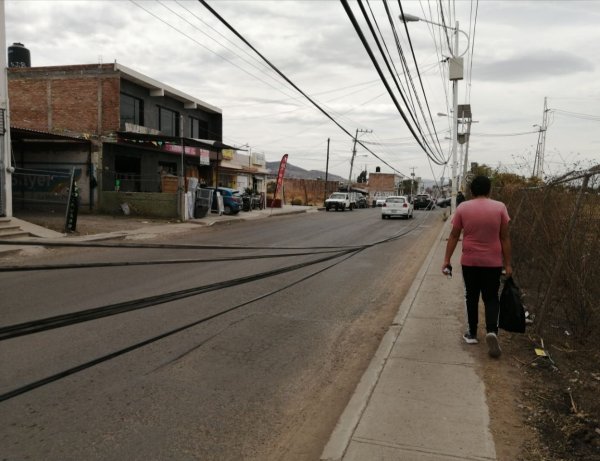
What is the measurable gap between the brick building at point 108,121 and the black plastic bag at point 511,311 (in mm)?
20244

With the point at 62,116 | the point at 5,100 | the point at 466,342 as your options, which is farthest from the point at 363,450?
the point at 62,116

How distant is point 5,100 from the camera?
16234mm

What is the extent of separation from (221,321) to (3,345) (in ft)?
7.80

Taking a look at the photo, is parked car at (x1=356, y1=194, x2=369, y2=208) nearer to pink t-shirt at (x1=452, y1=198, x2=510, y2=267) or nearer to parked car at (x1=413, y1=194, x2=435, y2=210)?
parked car at (x1=413, y1=194, x2=435, y2=210)

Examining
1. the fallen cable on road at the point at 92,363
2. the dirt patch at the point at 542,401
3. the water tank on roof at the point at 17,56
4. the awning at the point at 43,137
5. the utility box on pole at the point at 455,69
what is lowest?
the fallen cable on road at the point at 92,363

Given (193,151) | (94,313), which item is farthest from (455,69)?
(94,313)

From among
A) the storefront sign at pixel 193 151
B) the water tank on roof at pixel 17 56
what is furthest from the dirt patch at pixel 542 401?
the water tank on roof at pixel 17 56

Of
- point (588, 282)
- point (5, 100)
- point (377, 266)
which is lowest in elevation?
point (377, 266)

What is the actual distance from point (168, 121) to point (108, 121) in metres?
7.07

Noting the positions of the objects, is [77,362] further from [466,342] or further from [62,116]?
[62,116]

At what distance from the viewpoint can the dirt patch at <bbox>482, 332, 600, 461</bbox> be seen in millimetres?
3430

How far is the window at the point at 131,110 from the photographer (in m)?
26.9

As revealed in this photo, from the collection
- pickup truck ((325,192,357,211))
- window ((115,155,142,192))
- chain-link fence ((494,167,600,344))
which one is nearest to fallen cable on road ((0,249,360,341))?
chain-link fence ((494,167,600,344))

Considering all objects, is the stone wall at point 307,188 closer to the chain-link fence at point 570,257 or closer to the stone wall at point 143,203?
the stone wall at point 143,203
